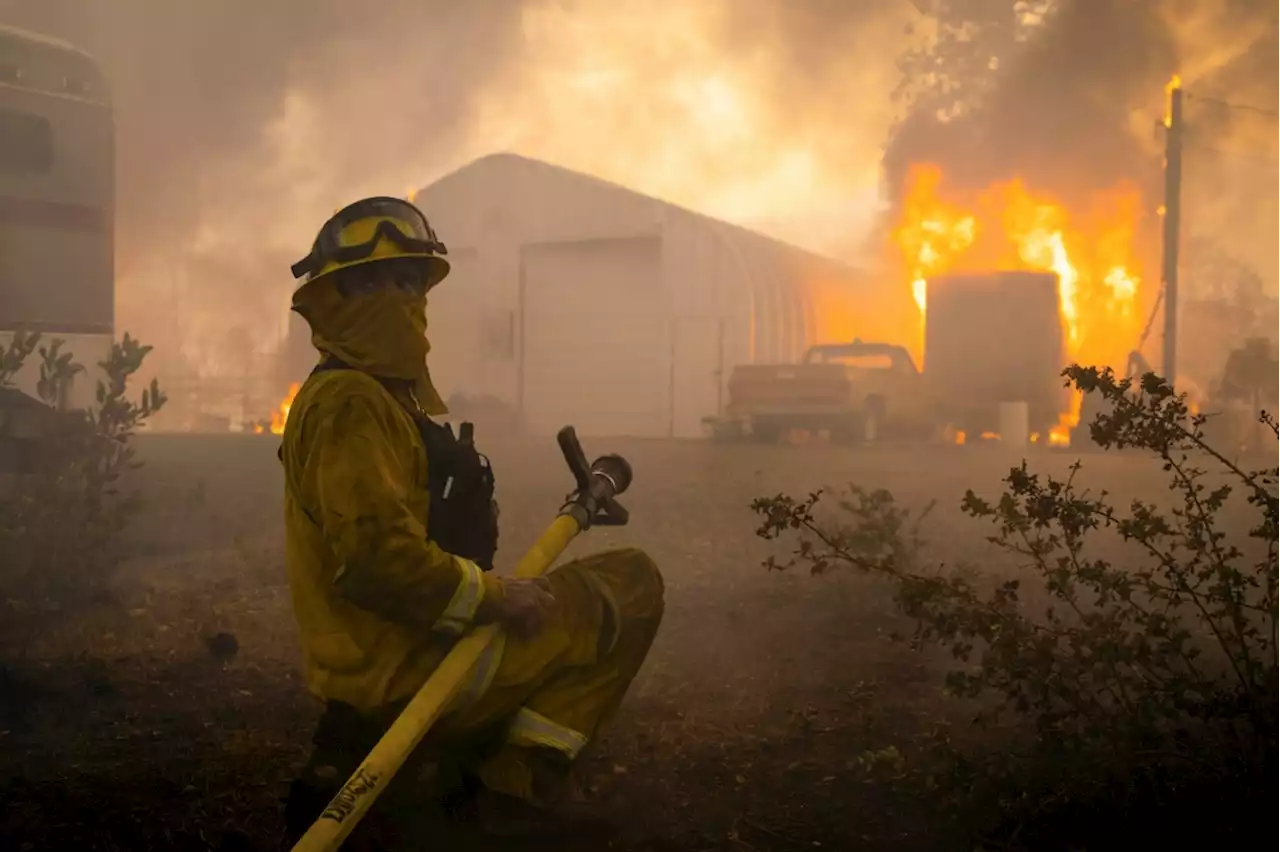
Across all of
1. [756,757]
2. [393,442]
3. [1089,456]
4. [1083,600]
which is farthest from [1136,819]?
[1089,456]

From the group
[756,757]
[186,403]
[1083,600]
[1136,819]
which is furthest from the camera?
[186,403]

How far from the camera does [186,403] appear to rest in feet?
94.1

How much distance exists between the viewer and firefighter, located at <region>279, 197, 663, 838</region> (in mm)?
2467

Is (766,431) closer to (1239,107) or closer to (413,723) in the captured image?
(1239,107)

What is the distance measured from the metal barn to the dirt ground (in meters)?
12.5

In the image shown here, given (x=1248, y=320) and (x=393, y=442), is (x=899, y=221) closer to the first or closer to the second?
(x=1248, y=320)

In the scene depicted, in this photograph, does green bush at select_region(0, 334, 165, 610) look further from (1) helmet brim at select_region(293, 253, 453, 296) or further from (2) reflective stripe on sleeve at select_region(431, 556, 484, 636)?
(2) reflective stripe on sleeve at select_region(431, 556, 484, 636)

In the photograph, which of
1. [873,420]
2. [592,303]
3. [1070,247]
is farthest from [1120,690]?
[1070,247]

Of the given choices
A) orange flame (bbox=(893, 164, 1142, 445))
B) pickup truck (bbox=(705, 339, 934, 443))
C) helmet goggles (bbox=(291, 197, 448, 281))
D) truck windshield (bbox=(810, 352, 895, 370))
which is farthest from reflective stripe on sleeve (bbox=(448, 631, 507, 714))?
orange flame (bbox=(893, 164, 1142, 445))

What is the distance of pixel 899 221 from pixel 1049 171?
3.73 metres

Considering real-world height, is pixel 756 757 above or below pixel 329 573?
below

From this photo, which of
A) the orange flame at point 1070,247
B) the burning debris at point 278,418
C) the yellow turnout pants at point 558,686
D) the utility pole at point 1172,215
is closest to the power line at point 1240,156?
the orange flame at point 1070,247

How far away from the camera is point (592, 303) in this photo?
848 inches

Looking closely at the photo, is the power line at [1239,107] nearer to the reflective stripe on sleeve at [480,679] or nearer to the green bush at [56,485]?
the green bush at [56,485]
